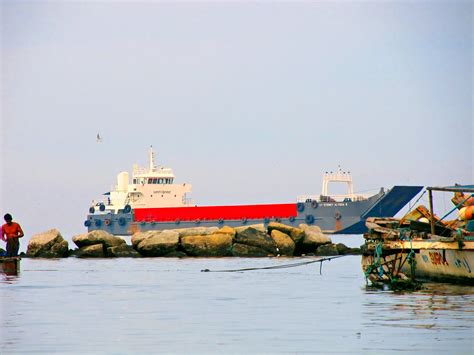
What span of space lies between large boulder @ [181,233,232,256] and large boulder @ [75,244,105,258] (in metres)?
3.76

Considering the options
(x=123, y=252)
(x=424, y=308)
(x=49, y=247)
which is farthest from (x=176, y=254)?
(x=424, y=308)

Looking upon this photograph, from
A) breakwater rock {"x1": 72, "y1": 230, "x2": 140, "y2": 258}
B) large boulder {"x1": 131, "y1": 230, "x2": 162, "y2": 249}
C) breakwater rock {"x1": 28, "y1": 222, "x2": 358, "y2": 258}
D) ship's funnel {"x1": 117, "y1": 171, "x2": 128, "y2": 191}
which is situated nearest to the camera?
breakwater rock {"x1": 28, "y1": 222, "x2": 358, "y2": 258}

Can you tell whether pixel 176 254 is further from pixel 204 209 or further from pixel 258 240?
pixel 204 209

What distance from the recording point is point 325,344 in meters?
14.1

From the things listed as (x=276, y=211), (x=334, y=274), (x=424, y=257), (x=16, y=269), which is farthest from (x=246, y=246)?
(x=276, y=211)

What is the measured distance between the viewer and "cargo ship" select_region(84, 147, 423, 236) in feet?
281

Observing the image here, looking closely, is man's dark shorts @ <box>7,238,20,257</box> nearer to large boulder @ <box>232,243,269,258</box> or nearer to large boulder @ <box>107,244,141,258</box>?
large boulder @ <box>107,244,141,258</box>

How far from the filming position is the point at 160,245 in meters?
41.8

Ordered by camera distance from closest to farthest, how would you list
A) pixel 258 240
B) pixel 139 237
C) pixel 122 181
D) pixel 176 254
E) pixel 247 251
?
pixel 176 254
pixel 258 240
pixel 247 251
pixel 139 237
pixel 122 181

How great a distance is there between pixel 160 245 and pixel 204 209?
160 feet

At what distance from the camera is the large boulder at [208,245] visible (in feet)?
136

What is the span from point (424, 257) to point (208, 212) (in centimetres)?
6678

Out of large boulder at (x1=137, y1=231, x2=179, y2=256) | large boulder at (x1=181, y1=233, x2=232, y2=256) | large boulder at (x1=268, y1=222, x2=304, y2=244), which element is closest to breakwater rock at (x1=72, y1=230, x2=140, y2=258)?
large boulder at (x1=137, y1=231, x2=179, y2=256)

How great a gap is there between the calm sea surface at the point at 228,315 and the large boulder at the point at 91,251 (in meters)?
12.8
